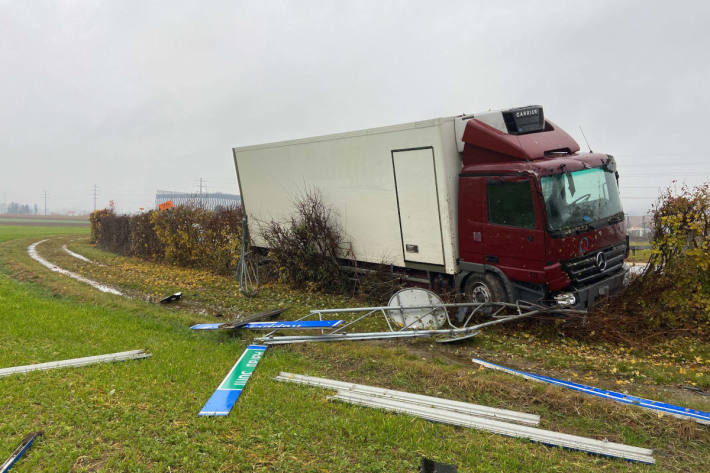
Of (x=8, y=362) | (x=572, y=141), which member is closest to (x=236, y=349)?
(x=8, y=362)

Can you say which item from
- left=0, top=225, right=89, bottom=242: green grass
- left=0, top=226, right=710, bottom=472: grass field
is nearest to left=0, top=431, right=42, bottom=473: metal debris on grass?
left=0, top=226, right=710, bottom=472: grass field

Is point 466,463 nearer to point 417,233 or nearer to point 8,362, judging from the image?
point 417,233

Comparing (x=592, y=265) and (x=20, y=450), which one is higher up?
(x=592, y=265)

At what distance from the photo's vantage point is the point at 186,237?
647 inches

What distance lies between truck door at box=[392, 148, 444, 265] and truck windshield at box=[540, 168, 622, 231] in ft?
6.06

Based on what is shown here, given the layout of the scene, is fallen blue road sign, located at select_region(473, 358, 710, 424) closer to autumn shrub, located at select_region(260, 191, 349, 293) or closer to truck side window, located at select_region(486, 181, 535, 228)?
truck side window, located at select_region(486, 181, 535, 228)

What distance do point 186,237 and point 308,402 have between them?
517 inches

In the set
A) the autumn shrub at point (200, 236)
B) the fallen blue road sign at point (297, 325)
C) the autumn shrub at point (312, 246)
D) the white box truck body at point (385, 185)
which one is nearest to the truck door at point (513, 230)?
the white box truck body at point (385, 185)

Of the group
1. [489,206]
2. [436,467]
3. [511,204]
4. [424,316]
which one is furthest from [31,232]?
[436,467]

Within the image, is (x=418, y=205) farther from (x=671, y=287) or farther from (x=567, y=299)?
(x=671, y=287)

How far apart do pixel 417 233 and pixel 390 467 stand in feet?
17.0

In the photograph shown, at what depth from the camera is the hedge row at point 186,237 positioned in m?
14.5

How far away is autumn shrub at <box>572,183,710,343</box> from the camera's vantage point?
21.2 ft

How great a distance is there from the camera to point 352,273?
1019 centimetres
